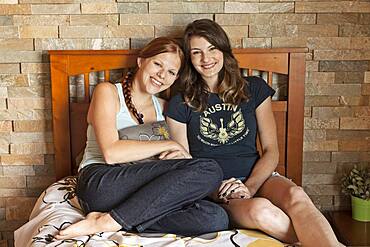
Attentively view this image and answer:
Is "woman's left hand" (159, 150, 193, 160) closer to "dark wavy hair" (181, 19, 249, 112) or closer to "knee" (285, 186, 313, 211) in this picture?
"dark wavy hair" (181, 19, 249, 112)

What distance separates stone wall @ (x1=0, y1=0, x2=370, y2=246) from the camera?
2.32 metres

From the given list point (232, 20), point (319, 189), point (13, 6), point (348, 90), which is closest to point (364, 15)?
point (348, 90)

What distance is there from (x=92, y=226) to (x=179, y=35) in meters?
1.02

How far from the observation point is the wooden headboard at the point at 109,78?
90.3 inches

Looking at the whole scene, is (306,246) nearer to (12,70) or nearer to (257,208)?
(257,208)

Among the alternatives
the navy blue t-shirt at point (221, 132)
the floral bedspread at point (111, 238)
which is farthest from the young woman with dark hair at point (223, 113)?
the floral bedspread at point (111, 238)

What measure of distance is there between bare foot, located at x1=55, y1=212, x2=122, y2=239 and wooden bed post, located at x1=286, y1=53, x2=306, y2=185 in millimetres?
992

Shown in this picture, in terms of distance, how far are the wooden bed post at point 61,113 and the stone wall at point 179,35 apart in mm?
79

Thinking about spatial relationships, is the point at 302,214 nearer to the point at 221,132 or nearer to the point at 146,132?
the point at 221,132

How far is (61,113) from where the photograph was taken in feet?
7.67

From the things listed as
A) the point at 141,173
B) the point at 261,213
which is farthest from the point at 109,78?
the point at 261,213

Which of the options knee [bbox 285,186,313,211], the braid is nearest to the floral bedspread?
knee [bbox 285,186,313,211]

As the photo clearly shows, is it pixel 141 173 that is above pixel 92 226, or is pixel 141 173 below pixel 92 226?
above

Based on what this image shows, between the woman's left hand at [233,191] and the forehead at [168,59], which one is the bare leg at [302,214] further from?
the forehead at [168,59]
